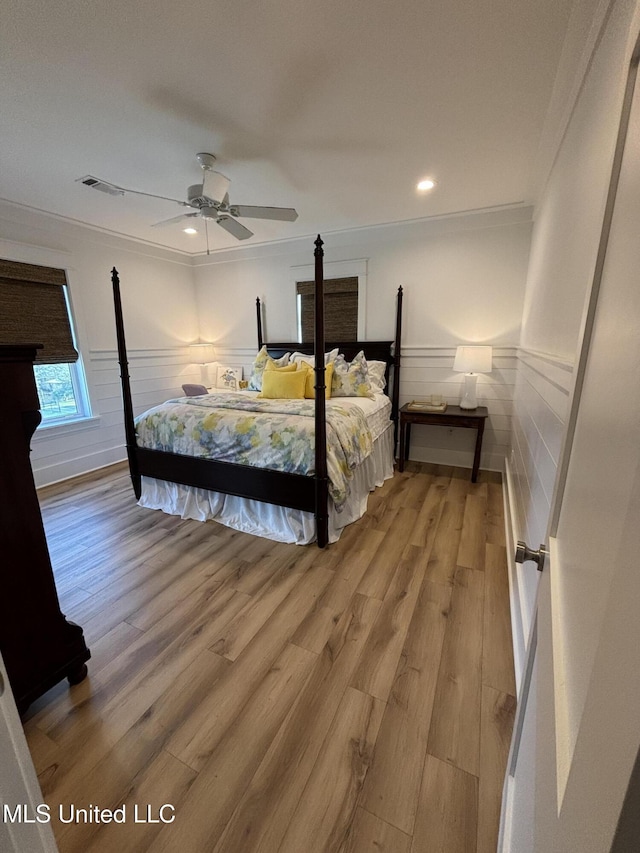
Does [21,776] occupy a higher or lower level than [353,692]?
higher

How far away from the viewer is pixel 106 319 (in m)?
3.74

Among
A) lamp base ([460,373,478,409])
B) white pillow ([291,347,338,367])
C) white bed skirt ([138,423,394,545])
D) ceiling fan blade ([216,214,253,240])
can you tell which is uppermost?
ceiling fan blade ([216,214,253,240])

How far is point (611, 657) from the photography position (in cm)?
27

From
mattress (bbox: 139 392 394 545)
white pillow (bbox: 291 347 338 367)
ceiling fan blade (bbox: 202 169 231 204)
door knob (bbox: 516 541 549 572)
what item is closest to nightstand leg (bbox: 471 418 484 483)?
mattress (bbox: 139 392 394 545)

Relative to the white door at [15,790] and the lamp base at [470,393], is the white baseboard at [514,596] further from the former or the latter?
the white door at [15,790]

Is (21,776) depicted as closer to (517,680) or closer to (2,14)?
(517,680)

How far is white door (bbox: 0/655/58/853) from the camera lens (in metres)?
0.50

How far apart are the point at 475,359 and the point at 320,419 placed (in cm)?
184

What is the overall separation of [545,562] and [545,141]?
2.53m

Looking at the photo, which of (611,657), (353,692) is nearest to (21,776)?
(611,657)

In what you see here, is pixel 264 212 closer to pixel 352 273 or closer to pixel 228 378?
pixel 352 273

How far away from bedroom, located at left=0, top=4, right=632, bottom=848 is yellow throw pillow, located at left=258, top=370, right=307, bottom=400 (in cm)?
121

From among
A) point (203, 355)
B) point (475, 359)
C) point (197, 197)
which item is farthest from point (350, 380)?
point (203, 355)

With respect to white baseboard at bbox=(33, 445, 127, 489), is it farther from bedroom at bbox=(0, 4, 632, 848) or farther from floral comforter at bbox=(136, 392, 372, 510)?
floral comforter at bbox=(136, 392, 372, 510)
